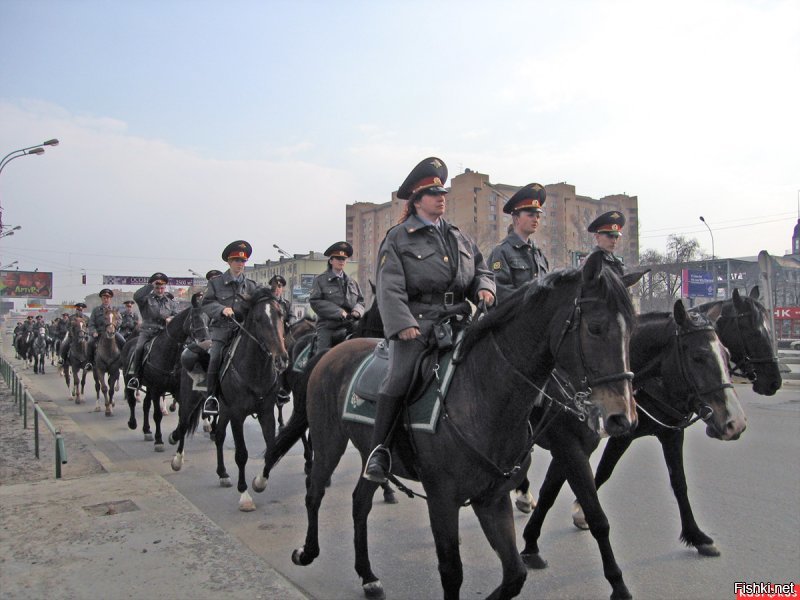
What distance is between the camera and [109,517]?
18.0ft

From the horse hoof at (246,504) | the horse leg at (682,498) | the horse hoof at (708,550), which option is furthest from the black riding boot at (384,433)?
the horse hoof at (246,504)

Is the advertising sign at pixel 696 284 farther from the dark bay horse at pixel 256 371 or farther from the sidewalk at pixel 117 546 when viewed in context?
the sidewalk at pixel 117 546

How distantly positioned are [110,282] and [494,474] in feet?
278

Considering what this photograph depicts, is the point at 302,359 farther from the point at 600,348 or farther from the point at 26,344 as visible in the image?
the point at 26,344

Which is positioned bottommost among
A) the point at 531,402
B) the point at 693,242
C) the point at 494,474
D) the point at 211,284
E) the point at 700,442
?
the point at 700,442

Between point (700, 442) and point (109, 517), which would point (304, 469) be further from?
point (700, 442)

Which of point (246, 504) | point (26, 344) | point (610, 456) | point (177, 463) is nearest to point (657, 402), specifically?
point (610, 456)

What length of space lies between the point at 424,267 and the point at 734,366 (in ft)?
12.0

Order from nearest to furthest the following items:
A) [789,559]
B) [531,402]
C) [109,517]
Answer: [531,402] < [789,559] < [109,517]

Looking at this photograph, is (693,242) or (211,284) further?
(693,242)

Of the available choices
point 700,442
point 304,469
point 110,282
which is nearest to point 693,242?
point 700,442

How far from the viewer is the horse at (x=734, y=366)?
505 centimetres

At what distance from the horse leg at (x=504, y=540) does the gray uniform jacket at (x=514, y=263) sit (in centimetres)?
248

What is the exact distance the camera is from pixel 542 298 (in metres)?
3.10
